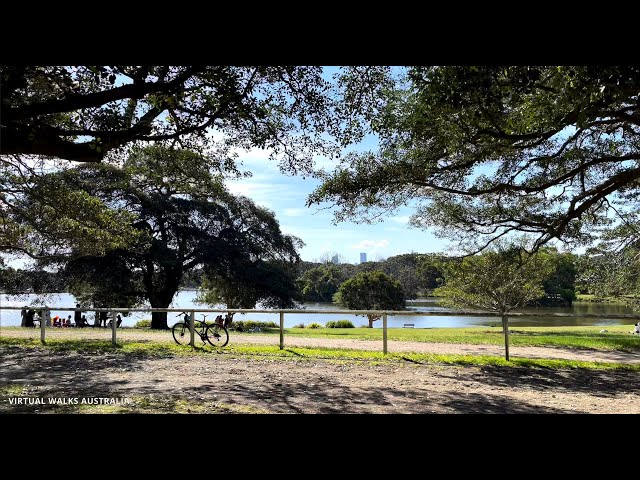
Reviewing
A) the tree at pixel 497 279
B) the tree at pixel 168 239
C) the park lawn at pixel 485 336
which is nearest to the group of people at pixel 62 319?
the tree at pixel 168 239

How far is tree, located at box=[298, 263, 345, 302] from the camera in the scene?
21.8 feet

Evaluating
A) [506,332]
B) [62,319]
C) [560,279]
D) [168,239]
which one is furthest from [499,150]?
[62,319]

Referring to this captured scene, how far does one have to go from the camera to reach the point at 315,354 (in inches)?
213

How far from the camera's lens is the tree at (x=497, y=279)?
257 inches

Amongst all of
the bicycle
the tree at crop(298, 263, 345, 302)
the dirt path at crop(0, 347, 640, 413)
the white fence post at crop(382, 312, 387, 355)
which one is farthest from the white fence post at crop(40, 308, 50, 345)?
the white fence post at crop(382, 312, 387, 355)

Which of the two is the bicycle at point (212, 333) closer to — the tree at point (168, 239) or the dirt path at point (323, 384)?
the dirt path at point (323, 384)

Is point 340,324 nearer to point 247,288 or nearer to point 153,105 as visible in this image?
point 247,288

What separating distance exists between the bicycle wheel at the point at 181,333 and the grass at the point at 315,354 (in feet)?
0.39

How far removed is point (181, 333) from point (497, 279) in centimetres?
458

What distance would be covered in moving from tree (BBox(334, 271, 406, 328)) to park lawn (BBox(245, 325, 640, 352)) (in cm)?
45
